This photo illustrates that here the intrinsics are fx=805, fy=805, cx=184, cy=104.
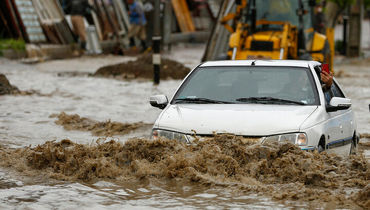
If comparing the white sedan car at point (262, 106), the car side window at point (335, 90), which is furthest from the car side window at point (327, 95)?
the car side window at point (335, 90)

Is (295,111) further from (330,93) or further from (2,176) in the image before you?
(2,176)

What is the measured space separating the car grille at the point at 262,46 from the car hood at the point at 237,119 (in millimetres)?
9910

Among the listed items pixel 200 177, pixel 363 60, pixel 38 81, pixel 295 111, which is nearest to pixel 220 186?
pixel 200 177

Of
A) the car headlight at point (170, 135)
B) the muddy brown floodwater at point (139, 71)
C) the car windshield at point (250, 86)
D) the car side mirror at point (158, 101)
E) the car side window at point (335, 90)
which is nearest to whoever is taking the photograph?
the car headlight at point (170, 135)

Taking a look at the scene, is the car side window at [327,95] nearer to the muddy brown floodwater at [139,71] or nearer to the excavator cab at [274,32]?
the excavator cab at [274,32]

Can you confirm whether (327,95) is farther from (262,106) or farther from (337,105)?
(262,106)

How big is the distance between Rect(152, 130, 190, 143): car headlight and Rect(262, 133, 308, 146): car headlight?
31.7 inches

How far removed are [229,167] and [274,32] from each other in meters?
11.3

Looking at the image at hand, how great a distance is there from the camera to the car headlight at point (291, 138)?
7.86 metres

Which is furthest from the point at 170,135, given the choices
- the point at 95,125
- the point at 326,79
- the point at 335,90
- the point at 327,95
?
the point at 95,125

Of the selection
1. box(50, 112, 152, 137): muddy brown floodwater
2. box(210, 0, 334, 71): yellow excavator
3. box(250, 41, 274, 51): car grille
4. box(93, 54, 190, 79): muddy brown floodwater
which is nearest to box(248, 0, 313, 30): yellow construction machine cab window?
box(210, 0, 334, 71): yellow excavator

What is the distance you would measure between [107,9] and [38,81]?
36.5 ft

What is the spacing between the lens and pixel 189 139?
8031 mm

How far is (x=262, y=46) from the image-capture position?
729 inches
